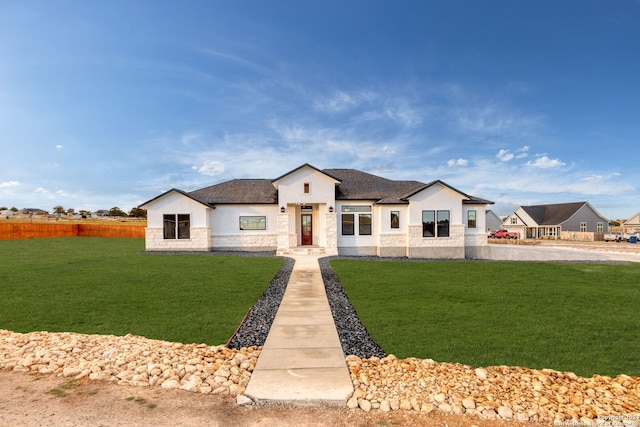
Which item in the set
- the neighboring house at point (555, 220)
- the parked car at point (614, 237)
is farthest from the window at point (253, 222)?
the parked car at point (614, 237)

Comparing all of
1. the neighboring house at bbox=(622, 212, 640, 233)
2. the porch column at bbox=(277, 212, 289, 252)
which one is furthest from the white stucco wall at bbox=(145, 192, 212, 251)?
the neighboring house at bbox=(622, 212, 640, 233)

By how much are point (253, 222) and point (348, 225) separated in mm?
6872

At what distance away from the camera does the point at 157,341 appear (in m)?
6.04

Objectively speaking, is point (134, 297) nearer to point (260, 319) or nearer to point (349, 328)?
point (260, 319)

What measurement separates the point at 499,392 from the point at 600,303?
736cm

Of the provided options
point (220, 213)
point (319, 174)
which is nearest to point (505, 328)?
point (319, 174)

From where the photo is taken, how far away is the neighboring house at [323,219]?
2100 cm

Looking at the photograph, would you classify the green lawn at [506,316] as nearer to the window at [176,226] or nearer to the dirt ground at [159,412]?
the dirt ground at [159,412]

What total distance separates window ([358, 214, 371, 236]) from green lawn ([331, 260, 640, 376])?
7816 mm

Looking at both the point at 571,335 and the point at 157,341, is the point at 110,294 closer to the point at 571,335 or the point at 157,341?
the point at 157,341

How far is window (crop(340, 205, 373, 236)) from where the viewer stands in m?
21.9

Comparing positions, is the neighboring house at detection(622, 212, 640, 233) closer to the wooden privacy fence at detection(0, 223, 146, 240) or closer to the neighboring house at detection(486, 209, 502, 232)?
the neighboring house at detection(486, 209, 502, 232)

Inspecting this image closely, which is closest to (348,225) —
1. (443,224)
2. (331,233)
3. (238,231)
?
(331,233)

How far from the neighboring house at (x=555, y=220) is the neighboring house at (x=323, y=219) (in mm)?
37358
